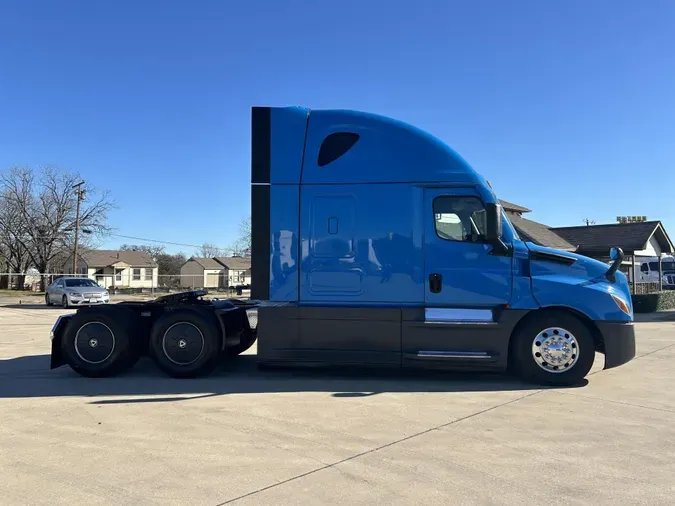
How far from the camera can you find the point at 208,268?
85.1 meters

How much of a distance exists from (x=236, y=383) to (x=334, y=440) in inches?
111

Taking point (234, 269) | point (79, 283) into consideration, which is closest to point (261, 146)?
point (79, 283)

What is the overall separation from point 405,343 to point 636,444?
2.92 meters

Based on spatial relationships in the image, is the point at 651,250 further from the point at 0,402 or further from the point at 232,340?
the point at 0,402

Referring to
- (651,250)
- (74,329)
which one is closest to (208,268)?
(651,250)

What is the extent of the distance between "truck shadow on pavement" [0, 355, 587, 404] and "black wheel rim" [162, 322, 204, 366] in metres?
0.32

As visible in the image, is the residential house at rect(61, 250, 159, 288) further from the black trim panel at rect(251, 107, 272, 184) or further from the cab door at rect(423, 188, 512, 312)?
the cab door at rect(423, 188, 512, 312)

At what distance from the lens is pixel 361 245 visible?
708 cm

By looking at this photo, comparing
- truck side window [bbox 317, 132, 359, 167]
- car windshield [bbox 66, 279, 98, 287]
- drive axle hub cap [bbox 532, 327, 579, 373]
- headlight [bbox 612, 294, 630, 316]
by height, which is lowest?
drive axle hub cap [bbox 532, 327, 579, 373]

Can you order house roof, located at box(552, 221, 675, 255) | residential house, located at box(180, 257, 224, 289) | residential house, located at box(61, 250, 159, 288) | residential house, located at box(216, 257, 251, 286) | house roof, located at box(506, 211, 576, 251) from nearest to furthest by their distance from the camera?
house roof, located at box(506, 211, 576, 251) < house roof, located at box(552, 221, 675, 255) < residential house, located at box(61, 250, 159, 288) < residential house, located at box(216, 257, 251, 286) < residential house, located at box(180, 257, 224, 289)

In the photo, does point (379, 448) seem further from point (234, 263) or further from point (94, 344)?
point (234, 263)

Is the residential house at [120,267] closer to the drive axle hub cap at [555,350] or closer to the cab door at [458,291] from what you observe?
the cab door at [458,291]

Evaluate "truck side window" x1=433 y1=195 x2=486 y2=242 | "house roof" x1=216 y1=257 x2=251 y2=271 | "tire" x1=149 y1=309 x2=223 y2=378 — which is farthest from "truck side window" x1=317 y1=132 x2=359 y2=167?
"house roof" x1=216 y1=257 x2=251 y2=271

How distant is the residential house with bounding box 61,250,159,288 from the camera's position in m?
67.1
